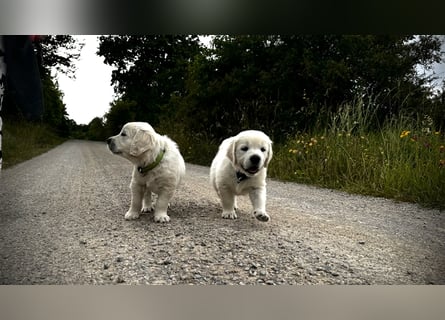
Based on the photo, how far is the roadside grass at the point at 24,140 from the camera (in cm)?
232

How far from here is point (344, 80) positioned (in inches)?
99.3

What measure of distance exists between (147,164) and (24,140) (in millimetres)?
718

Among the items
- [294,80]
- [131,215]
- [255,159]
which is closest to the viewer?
[255,159]

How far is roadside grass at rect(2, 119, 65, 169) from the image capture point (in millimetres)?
2320

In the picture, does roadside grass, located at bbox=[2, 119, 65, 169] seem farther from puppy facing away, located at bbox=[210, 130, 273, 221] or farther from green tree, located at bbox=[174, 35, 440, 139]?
puppy facing away, located at bbox=[210, 130, 273, 221]

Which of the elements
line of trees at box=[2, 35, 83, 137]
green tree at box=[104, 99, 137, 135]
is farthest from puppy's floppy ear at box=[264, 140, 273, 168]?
line of trees at box=[2, 35, 83, 137]

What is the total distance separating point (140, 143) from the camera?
212 centimetres

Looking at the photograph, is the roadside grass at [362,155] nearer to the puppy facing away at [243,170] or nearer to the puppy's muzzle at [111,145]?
the puppy facing away at [243,170]

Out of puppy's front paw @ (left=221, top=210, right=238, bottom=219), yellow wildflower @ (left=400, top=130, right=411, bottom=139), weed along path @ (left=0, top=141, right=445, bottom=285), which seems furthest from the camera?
yellow wildflower @ (left=400, top=130, right=411, bottom=139)

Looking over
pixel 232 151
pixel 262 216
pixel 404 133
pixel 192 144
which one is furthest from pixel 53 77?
pixel 404 133

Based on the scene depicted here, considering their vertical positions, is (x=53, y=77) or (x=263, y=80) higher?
(x=263, y=80)

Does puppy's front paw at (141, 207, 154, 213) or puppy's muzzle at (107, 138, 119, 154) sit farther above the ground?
puppy's muzzle at (107, 138, 119, 154)

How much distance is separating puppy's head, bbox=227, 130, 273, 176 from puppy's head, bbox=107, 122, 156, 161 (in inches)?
14.8

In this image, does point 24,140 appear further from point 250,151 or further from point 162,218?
point 250,151
